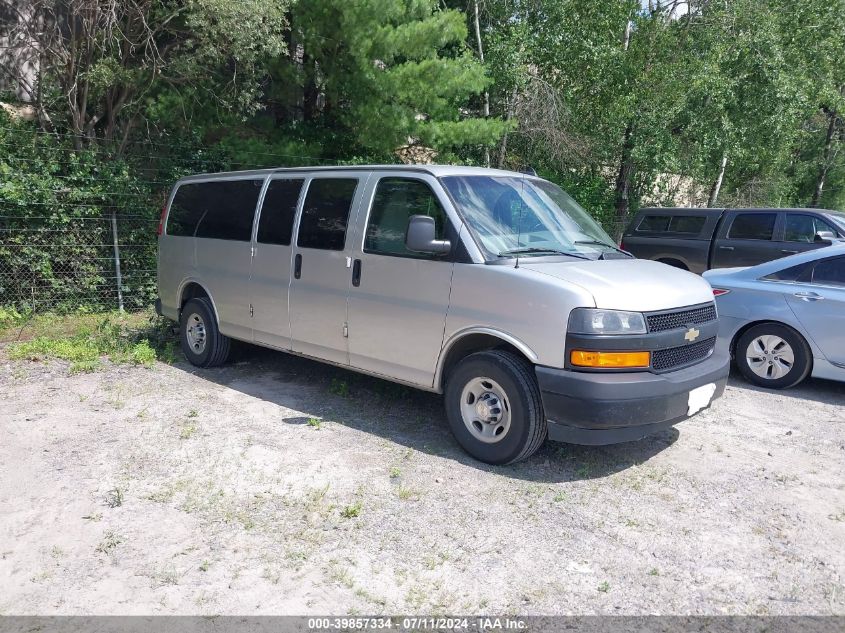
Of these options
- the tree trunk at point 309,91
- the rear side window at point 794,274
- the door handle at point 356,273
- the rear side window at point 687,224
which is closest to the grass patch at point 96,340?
the door handle at point 356,273

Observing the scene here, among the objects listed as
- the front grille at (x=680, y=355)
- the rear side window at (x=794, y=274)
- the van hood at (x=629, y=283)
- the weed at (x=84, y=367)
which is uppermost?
the van hood at (x=629, y=283)

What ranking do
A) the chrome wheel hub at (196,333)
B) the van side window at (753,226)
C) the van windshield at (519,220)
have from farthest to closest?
the van side window at (753,226) < the chrome wheel hub at (196,333) < the van windshield at (519,220)

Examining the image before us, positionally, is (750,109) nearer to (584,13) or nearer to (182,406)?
(584,13)

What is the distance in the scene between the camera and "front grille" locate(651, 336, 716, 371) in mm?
4559

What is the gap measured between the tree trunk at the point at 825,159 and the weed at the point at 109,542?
2801 centimetres

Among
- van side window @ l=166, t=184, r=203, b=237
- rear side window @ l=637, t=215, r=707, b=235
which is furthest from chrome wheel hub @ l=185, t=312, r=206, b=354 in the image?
rear side window @ l=637, t=215, r=707, b=235

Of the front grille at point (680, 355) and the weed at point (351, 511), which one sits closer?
the weed at point (351, 511)

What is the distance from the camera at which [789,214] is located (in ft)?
36.1

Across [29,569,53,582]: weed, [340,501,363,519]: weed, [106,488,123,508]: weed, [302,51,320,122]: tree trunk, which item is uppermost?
[302,51,320,122]: tree trunk

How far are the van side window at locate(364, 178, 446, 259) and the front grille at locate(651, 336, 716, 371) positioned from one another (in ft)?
5.82

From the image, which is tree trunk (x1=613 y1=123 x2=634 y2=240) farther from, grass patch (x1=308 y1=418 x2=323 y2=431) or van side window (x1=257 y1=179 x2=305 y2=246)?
grass patch (x1=308 y1=418 x2=323 y2=431)

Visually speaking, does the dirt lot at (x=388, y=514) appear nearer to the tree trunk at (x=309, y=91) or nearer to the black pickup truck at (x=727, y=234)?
the black pickup truck at (x=727, y=234)

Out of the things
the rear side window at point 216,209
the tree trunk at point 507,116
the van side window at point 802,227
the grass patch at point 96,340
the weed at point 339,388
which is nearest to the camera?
the weed at point 339,388

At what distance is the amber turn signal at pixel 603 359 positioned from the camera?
170 inches
